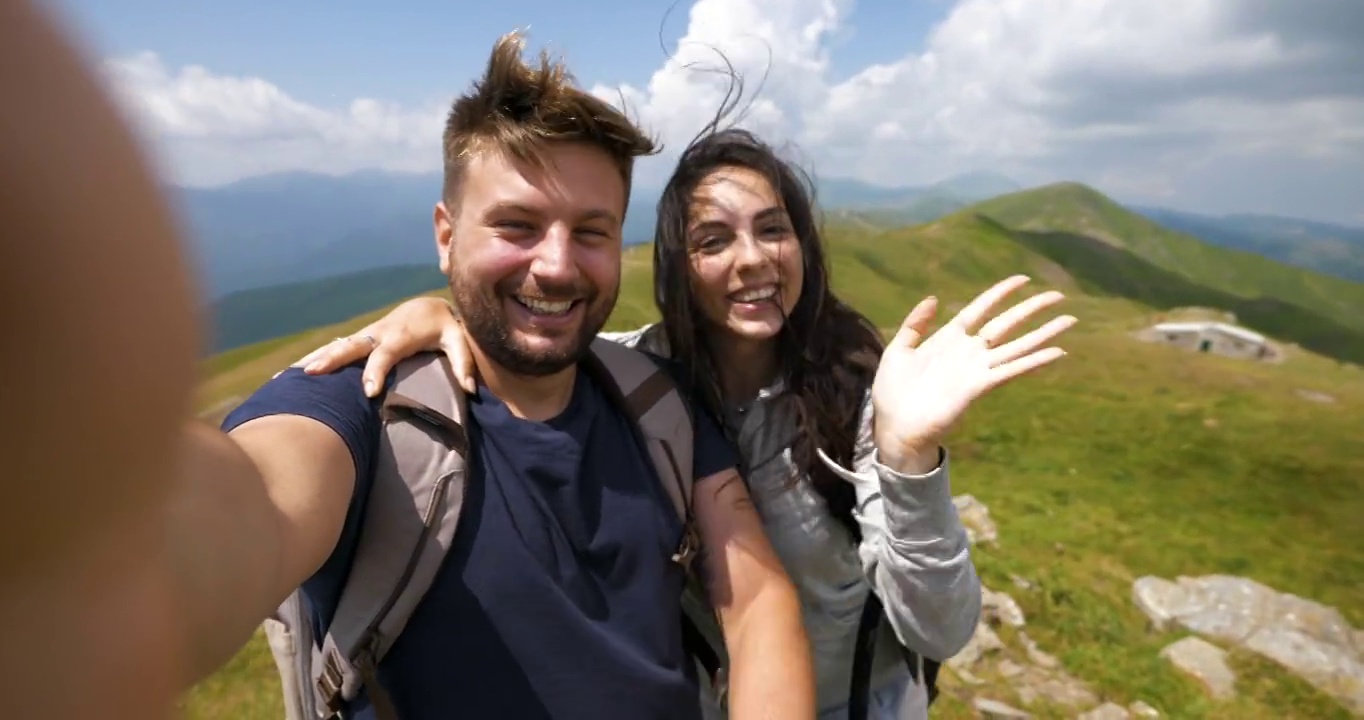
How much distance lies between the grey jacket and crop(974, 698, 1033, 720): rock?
15.9 ft

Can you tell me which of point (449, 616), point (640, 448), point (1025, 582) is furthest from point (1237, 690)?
point (449, 616)

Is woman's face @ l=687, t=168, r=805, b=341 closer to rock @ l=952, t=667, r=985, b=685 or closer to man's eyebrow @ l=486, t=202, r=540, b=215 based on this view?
man's eyebrow @ l=486, t=202, r=540, b=215

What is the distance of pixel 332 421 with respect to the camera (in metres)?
2.72

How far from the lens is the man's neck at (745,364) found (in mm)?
4453

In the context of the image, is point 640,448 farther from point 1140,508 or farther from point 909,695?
point 1140,508

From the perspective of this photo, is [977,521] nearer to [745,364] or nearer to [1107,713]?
[1107,713]

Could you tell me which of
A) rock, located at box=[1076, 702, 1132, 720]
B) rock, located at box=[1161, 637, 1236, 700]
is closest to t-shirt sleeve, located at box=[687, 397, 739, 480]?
rock, located at box=[1076, 702, 1132, 720]

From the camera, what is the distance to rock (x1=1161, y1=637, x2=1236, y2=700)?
Answer: 30.1ft

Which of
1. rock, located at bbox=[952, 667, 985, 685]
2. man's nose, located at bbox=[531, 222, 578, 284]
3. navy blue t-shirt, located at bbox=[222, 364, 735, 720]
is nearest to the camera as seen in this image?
navy blue t-shirt, located at bbox=[222, 364, 735, 720]

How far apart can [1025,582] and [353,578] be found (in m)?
11.1

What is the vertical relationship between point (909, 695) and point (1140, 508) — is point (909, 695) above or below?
above

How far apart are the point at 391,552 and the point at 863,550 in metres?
2.15

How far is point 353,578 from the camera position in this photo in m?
2.77

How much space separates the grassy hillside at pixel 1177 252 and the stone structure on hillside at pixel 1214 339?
9689cm
